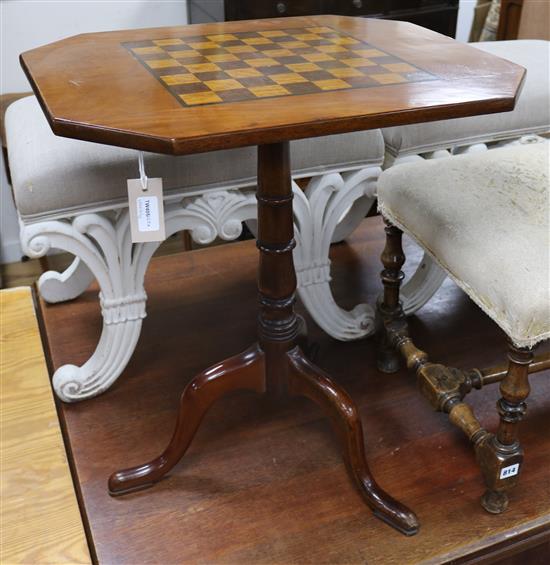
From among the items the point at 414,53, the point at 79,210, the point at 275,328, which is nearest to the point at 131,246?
the point at 79,210

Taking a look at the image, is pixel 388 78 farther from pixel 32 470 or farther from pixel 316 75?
pixel 32 470

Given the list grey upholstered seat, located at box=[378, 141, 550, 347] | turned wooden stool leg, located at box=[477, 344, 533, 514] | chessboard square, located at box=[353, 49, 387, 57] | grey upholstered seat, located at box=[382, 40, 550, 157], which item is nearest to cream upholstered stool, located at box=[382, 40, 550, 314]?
grey upholstered seat, located at box=[382, 40, 550, 157]

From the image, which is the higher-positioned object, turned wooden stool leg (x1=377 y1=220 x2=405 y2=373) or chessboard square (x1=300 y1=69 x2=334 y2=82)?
chessboard square (x1=300 y1=69 x2=334 y2=82)

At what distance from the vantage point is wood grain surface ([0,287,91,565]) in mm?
1054

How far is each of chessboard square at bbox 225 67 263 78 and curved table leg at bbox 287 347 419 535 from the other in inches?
Answer: 16.8

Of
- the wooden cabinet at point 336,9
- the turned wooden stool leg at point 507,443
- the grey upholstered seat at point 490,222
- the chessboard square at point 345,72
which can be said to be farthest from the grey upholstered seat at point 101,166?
the wooden cabinet at point 336,9

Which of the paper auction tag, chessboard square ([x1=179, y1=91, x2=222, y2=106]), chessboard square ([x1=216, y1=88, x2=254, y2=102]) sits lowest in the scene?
the paper auction tag

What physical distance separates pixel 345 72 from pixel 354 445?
0.52m

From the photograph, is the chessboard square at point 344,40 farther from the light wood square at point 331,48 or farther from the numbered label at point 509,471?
the numbered label at point 509,471

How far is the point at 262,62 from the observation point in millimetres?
1026

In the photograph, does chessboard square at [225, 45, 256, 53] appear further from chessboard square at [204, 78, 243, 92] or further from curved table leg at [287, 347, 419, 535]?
curved table leg at [287, 347, 419, 535]

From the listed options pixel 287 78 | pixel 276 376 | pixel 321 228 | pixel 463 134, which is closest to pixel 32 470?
pixel 276 376

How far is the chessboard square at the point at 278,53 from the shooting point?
3.51 feet

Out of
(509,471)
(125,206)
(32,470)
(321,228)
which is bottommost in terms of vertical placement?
(32,470)
